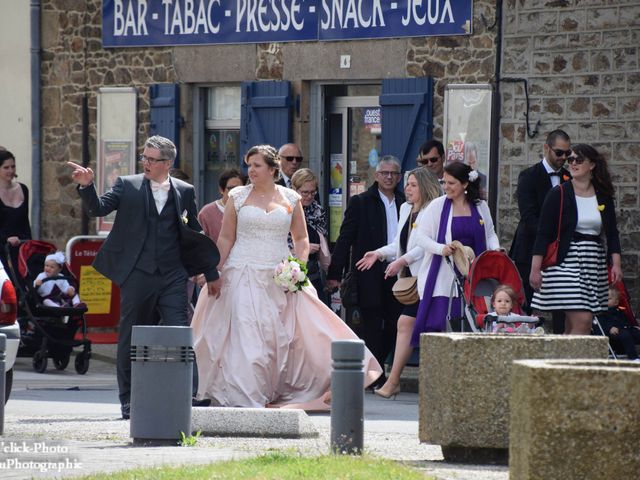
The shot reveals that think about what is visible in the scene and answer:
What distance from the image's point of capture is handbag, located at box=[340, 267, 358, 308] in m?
15.9

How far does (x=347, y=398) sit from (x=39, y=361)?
321 inches

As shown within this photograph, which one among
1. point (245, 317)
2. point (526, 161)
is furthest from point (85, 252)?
point (245, 317)

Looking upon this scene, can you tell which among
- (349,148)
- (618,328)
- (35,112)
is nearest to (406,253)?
(618,328)

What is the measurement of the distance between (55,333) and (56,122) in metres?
5.08

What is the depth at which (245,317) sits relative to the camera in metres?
14.0

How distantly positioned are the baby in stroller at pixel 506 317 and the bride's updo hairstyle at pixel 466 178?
103 centimetres

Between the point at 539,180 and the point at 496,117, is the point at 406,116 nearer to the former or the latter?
the point at 496,117

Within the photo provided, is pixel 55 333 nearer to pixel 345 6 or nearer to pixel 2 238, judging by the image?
pixel 2 238

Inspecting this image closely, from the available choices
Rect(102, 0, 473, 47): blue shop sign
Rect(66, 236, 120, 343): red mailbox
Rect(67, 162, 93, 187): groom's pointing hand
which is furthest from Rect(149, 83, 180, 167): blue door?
Rect(67, 162, 93, 187): groom's pointing hand

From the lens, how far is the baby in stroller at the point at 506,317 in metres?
13.2

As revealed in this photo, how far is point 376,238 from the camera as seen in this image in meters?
16.2

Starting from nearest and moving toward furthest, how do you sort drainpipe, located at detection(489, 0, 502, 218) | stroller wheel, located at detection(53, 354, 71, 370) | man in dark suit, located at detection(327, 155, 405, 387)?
man in dark suit, located at detection(327, 155, 405, 387) → drainpipe, located at detection(489, 0, 502, 218) → stroller wheel, located at detection(53, 354, 71, 370)

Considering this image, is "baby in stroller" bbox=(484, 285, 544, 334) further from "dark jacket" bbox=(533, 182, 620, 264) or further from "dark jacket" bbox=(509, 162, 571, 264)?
"dark jacket" bbox=(509, 162, 571, 264)

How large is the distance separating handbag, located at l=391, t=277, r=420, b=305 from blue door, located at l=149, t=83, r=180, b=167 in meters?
6.55
